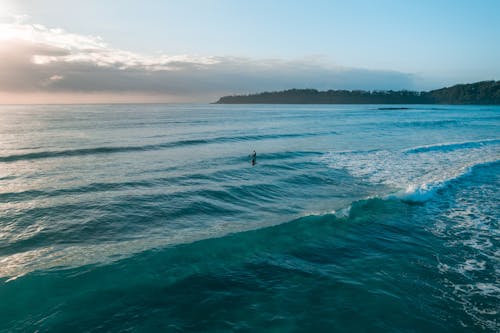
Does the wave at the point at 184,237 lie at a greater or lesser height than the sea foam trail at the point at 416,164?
lesser

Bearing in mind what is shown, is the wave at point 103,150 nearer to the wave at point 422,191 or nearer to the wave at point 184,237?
the wave at point 184,237

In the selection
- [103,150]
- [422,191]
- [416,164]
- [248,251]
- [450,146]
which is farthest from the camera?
[450,146]

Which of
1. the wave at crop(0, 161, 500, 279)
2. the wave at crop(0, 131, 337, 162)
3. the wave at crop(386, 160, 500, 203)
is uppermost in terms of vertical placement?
the wave at crop(0, 131, 337, 162)

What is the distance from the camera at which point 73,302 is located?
273 inches

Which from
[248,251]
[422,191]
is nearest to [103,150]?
[248,251]

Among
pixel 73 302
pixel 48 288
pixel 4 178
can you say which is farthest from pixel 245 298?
pixel 4 178

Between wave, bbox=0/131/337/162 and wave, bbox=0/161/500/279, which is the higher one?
wave, bbox=0/131/337/162

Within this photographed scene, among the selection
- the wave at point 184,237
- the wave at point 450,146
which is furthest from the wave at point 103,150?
the wave at point 450,146

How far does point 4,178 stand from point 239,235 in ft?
57.9

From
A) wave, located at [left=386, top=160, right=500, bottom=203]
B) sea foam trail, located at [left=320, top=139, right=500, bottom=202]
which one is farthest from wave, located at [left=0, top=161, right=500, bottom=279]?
sea foam trail, located at [left=320, top=139, right=500, bottom=202]

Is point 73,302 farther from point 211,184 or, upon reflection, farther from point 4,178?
point 4,178

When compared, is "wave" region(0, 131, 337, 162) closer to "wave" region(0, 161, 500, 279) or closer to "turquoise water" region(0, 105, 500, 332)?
"turquoise water" region(0, 105, 500, 332)

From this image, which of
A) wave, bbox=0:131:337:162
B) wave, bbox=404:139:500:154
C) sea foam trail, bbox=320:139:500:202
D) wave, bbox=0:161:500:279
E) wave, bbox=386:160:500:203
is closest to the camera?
wave, bbox=0:161:500:279

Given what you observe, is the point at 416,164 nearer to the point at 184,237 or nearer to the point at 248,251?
the point at 248,251
